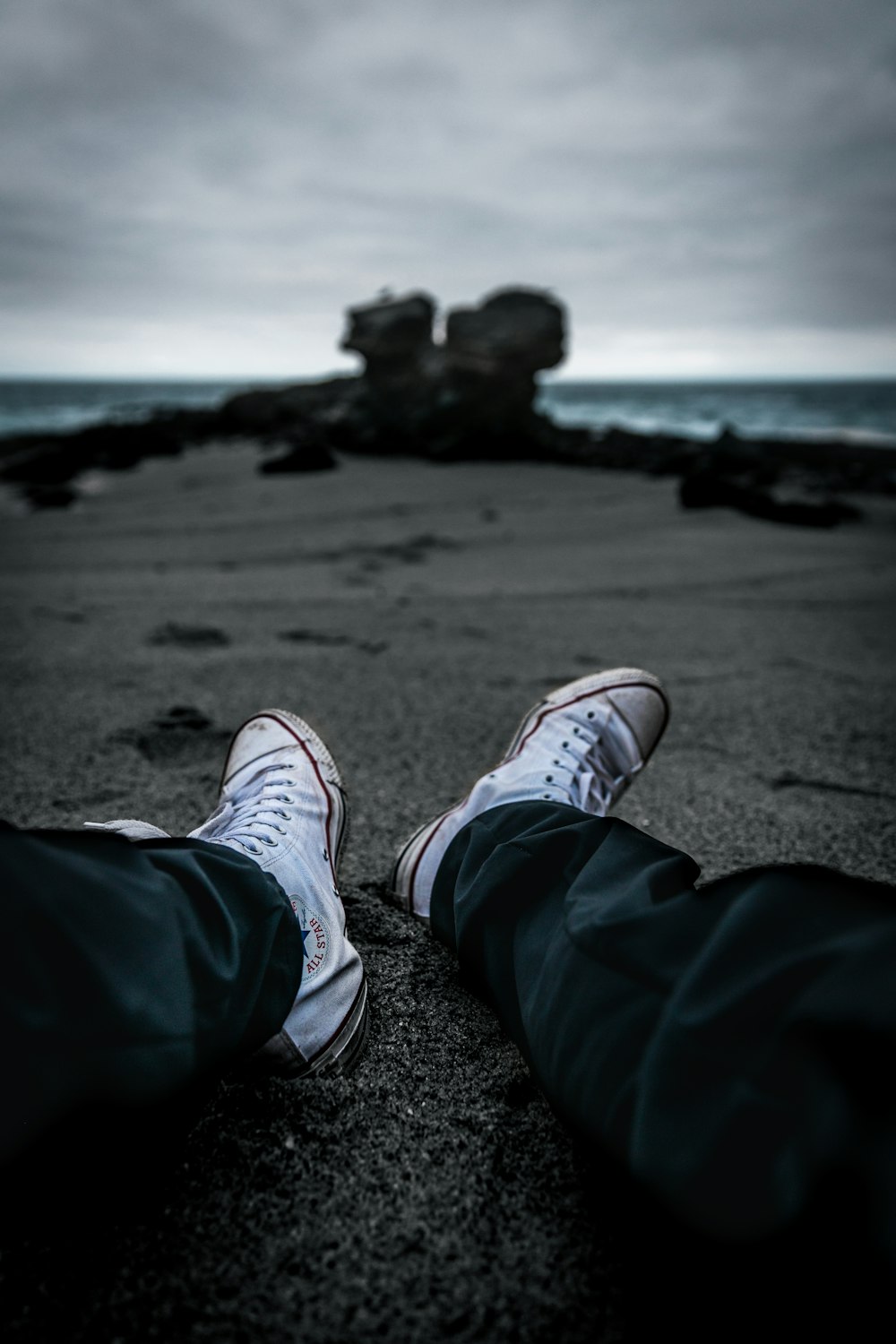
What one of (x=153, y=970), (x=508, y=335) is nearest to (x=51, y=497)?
(x=508, y=335)

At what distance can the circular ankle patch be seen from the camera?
2.86 ft

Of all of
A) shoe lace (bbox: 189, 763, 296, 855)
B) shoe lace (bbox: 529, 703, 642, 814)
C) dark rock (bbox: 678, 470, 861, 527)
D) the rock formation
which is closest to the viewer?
shoe lace (bbox: 189, 763, 296, 855)

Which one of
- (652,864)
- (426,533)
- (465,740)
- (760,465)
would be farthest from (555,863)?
(760,465)

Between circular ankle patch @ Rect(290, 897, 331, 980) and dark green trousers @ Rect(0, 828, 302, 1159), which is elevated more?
dark green trousers @ Rect(0, 828, 302, 1159)

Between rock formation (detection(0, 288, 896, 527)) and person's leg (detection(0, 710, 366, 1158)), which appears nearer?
person's leg (detection(0, 710, 366, 1158))

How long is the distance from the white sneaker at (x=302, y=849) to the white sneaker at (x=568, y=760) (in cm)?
13

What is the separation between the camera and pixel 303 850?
1034 millimetres

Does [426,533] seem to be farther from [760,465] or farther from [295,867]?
[760,465]

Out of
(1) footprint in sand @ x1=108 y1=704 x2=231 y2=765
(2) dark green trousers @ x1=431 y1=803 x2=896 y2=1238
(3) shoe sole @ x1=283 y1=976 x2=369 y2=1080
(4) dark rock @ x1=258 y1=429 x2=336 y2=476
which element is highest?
(4) dark rock @ x1=258 y1=429 x2=336 y2=476

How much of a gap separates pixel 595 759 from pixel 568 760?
0.09 metres

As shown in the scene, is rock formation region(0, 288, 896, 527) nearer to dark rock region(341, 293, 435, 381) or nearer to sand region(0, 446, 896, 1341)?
dark rock region(341, 293, 435, 381)

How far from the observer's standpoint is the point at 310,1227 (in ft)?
2.18

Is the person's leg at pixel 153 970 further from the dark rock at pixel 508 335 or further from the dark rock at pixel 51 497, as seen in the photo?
the dark rock at pixel 508 335

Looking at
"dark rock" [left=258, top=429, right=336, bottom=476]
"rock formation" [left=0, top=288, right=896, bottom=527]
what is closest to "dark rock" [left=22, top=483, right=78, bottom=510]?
"rock formation" [left=0, top=288, right=896, bottom=527]
